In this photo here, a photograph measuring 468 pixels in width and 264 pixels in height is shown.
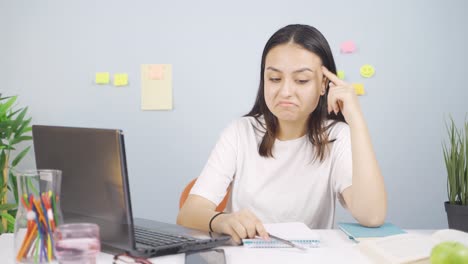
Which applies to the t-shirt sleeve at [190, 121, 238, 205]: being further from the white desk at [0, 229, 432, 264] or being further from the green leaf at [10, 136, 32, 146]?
the green leaf at [10, 136, 32, 146]

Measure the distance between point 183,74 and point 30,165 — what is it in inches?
39.3

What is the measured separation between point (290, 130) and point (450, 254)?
3.06ft

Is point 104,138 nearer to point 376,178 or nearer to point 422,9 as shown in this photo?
point 376,178

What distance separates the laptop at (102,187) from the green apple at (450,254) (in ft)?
1.48

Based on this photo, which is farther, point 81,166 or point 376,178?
point 376,178

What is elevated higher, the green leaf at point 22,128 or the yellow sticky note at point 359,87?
the yellow sticky note at point 359,87

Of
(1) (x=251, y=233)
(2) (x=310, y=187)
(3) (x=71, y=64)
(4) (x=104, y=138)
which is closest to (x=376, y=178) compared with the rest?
(2) (x=310, y=187)

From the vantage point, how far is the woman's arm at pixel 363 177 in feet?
4.54

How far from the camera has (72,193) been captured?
1.04 metres

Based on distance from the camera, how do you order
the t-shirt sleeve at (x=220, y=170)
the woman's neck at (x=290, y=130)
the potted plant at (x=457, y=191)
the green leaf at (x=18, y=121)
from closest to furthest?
the t-shirt sleeve at (x=220, y=170)
the woman's neck at (x=290, y=130)
the potted plant at (x=457, y=191)
the green leaf at (x=18, y=121)

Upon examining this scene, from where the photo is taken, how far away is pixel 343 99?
152 centimetres

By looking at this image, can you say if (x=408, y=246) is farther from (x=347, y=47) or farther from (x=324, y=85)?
(x=347, y=47)

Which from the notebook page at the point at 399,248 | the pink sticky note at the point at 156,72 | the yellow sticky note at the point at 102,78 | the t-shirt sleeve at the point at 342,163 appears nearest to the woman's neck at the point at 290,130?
the t-shirt sleeve at the point at 342,163

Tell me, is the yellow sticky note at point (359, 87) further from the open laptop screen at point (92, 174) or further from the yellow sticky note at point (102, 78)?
the open laptop screen at point (92, 174)
